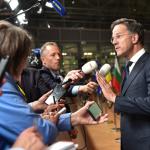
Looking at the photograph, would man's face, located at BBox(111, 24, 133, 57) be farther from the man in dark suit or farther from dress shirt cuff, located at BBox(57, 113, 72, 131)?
dress shirt cuff, located at BBox(57, 113, 72, 131)

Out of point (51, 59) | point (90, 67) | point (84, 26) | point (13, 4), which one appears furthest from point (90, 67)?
point (84, 26)

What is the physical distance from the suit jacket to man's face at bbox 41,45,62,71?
1.04m

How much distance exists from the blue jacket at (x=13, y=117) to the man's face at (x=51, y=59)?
5.57ft

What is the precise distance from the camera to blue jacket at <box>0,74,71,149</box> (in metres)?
1.13

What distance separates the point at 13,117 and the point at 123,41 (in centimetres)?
125

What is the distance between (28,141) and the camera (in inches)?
39.2

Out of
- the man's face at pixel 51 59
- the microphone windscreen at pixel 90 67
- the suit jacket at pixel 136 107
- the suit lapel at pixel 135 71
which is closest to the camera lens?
the suit jacket at pixel 136 107

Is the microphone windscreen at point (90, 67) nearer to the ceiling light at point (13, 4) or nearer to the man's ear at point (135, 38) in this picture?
the man's ear at point (135, 38)

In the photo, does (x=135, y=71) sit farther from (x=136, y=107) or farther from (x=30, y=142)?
(x=30, y=142)

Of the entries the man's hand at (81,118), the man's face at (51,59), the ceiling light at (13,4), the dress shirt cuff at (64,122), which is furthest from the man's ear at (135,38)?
the ceiling light at (13,4)

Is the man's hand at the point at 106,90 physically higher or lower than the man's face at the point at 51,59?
lower

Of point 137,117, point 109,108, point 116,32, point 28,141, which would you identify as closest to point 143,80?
point 137,117

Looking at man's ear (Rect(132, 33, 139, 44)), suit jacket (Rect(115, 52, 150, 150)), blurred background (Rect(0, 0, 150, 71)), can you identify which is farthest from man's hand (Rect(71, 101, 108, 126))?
blurred background (Rect(0, 0, 150, 71))

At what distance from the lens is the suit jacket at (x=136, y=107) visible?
1.88 metres
